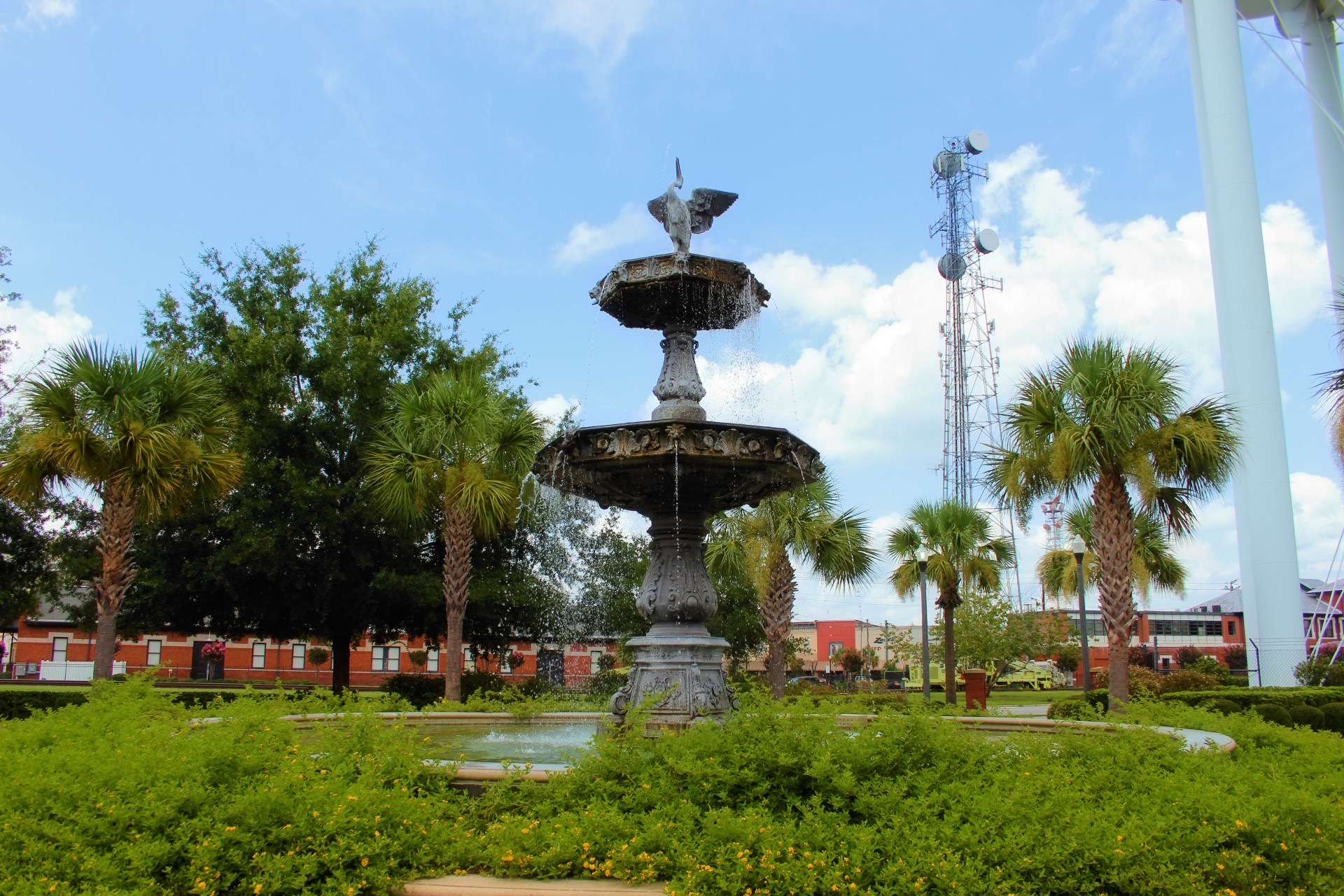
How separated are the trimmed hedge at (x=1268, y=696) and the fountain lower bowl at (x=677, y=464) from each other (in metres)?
12.4

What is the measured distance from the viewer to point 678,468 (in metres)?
8.68

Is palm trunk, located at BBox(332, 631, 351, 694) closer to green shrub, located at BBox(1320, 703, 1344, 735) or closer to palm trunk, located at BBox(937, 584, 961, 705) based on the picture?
palm trunk, located at BBox(937, 584, 961, 705)

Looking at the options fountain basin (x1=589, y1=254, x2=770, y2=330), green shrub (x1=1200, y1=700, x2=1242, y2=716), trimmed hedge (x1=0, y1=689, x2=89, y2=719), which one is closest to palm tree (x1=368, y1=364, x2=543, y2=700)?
trimmed hedge (x1=0, y1=689, x2=89, y2=719)

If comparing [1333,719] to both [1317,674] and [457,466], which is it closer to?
[1317,674]

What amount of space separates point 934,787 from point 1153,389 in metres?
12.8

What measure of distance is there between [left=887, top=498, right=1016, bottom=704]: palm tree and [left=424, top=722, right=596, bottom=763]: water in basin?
1663 cm

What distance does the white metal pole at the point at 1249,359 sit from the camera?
26.1 metres

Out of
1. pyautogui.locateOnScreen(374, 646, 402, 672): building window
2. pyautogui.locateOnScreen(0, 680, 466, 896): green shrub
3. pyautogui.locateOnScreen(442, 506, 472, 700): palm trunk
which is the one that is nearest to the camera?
pyautogui.locateOnScreen(0, 680, 466, 896): green shrub

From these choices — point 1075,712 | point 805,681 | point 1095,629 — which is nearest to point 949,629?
point 805,681

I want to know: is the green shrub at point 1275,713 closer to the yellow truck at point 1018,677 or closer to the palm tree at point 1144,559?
the palm tree at point 1144,559

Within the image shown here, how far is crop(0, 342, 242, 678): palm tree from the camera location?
15.6m

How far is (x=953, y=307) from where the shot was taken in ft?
160

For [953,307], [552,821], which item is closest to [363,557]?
[552,821]

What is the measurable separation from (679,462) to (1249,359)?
2426 cm
